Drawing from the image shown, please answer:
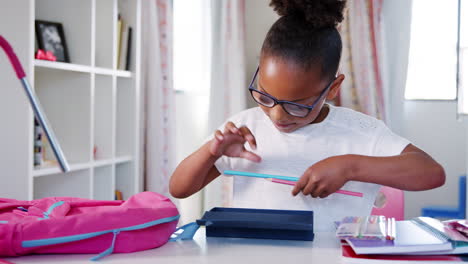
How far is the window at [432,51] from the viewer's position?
4.54 metres

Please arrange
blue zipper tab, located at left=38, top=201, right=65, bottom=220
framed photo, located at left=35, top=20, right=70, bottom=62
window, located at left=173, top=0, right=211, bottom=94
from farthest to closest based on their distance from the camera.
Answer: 1. window, located at left=173, top=0, right=211, bottom=94
2. framed photo, located at left=35, top=20, right=70, bottom=62
3. blue zipper tab, located at left=38, top=201, right=65, bottom=220

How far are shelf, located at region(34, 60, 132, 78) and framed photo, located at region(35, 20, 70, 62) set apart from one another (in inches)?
5.6

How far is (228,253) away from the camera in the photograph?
93cm

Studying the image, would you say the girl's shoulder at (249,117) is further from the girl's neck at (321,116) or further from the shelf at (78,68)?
the shelf at (78,68)

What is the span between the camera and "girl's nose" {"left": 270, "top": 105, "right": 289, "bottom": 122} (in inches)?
48.4

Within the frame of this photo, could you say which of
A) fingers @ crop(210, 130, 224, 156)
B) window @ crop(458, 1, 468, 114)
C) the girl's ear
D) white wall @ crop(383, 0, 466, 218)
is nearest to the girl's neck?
the girl's ear

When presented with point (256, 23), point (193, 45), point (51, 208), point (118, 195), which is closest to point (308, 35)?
point (51, 208)

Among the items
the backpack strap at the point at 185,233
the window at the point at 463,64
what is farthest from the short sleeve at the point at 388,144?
the window at the point at 463,64

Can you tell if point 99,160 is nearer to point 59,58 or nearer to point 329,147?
point 59,58

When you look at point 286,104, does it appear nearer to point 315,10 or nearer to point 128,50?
point 315,10

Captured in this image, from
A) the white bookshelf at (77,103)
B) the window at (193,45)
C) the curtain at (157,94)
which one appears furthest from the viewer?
the window at (193,45)

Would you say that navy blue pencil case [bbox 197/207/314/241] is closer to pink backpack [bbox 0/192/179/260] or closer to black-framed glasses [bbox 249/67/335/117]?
pink backpack [bbox 0/192/179/260]

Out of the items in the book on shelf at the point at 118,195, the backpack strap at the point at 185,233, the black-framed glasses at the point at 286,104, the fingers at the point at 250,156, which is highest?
the black-framed glasses at the point at 286,104

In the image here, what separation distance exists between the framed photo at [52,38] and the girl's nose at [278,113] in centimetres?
157
